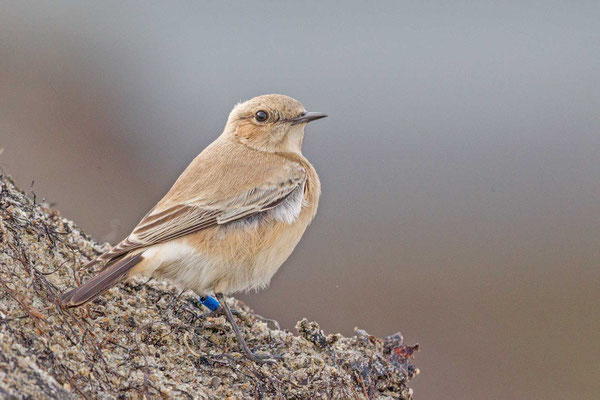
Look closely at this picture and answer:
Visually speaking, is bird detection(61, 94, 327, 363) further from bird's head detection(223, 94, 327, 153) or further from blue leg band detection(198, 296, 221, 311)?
bird's head detection(223, 94, 327, 153)

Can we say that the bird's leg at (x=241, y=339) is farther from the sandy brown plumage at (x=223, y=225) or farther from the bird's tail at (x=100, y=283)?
the bird's tail at (x=100, y=283)

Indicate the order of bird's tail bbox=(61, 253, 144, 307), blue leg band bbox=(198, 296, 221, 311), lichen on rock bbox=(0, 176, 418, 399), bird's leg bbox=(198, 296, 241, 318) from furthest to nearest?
blue leg band bbox=(198, 296, 221, 311) < bird's leg bbox=(198, 296, 241, 318) < bird's tail bbox=(61, 253, 144, 307) < lichen on rock bbox=(0, 176, 418, 399)

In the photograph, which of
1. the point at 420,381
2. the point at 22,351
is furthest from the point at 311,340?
the point at 420,381

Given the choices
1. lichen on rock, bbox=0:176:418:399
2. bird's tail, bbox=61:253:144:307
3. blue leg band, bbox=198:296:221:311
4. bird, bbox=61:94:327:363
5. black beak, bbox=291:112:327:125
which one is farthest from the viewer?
black beak, bbox=291:112:327:125

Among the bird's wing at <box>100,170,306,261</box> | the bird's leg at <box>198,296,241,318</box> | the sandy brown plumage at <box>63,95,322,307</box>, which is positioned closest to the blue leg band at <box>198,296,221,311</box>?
the bird's leg at <box>198,296,241,318</box>

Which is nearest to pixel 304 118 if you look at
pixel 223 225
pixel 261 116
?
pixel 261 116

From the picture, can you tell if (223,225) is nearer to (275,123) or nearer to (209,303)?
(209,303)

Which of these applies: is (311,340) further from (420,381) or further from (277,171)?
(420,381)
